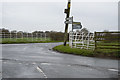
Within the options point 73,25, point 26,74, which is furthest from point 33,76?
point 73,25

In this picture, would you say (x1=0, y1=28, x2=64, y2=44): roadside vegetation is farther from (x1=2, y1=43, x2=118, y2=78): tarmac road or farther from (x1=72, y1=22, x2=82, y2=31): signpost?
(x1=2, y1=43, x2=118, y2=78): tarmac road

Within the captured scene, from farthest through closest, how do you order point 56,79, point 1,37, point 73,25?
point 1,37, point 73,25, point 56,79

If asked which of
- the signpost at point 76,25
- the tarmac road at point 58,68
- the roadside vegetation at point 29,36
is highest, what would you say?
the signpost at point 76,25

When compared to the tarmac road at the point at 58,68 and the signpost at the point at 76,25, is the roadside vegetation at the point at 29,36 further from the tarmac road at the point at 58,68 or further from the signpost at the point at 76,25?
the tarmac road at the point at 58,68

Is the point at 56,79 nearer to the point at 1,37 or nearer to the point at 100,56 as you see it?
the point at 100,56

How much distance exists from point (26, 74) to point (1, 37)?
111 feet

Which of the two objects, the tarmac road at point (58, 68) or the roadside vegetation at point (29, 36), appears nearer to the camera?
the tarmac road at point (58, 68)

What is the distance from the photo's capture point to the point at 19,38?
131 feet

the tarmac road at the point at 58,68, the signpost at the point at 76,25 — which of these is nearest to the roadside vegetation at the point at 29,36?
the signpost at the point at 76,25

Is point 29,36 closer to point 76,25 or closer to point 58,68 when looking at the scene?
point 76,25

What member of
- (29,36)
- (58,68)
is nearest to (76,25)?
(58,68)

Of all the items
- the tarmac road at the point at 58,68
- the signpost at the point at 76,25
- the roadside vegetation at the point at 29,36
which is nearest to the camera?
the tarmac road at the point at 58,68

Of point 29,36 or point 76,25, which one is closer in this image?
point 76,25

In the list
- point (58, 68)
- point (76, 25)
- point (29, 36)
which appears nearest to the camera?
point (58, 68)
